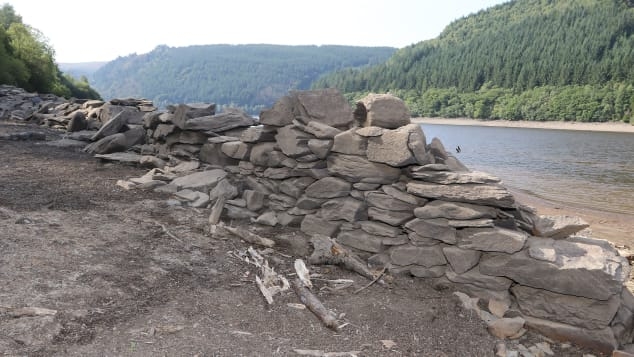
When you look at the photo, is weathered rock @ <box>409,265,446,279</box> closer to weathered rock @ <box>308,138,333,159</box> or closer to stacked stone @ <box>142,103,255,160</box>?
weathered rock @ <box>308,138,333,159</box>

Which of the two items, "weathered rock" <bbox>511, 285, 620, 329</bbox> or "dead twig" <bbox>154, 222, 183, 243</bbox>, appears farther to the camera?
"dead twig" <bbox>154, 222, 183, 243</bbox>

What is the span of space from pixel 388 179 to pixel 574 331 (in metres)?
3.31

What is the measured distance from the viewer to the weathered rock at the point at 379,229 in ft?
23.8

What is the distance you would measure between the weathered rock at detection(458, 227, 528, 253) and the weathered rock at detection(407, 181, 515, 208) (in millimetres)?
379

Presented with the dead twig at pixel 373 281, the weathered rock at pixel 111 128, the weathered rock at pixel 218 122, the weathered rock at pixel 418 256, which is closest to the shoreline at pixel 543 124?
the weathered rock at pixel 111 128

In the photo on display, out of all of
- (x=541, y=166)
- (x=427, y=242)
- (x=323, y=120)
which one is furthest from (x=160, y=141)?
(x=541, y=166)

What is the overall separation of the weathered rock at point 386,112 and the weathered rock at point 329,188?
1141 mm

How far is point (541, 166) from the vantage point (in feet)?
107

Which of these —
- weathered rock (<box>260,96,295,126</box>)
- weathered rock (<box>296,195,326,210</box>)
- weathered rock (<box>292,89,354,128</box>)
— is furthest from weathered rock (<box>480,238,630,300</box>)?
weathered rock (<box>260,96,295,126</box>)

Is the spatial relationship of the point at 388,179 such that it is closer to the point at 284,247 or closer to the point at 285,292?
the point at 284,247

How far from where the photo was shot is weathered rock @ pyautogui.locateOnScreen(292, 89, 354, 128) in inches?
340

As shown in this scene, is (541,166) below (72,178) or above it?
below

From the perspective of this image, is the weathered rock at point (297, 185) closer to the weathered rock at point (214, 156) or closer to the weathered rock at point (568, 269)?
the weathered rock at point (214, 156)

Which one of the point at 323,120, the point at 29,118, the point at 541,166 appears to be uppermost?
the point at 323,120
